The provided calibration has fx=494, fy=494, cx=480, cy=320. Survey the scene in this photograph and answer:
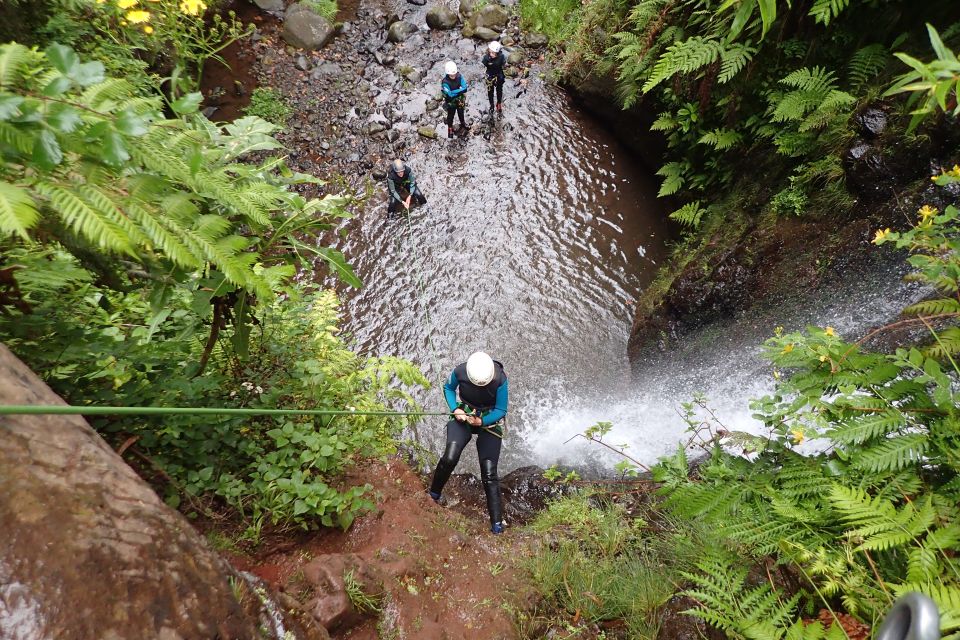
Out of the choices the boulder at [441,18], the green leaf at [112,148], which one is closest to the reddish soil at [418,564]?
the green leaf at [112,148]

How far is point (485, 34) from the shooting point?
11570 millimetres

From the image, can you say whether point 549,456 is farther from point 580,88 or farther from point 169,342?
point 580,88

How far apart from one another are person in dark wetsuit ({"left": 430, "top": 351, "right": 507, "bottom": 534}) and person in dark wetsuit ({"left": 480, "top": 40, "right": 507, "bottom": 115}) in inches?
270

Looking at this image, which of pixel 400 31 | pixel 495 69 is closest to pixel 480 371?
pixel 495 69

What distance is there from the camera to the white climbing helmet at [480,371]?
4.80 m

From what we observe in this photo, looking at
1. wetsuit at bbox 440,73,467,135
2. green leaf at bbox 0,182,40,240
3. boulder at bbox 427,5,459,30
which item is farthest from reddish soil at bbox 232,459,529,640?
boulder at bbox 427,5,459,30

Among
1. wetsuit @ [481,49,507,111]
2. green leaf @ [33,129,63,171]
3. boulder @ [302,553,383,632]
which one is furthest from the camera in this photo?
wetsuit @ [481,49,507,111]

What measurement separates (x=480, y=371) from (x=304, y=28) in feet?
32.4

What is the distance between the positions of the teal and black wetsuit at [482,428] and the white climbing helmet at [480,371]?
130mm

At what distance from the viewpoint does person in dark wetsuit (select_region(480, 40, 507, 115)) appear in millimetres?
9523

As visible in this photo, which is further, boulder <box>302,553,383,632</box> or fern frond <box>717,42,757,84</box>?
fern frond <box>717,42,757,84</box>

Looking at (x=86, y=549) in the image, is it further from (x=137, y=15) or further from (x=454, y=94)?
(x=454, y=94)

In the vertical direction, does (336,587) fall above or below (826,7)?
below

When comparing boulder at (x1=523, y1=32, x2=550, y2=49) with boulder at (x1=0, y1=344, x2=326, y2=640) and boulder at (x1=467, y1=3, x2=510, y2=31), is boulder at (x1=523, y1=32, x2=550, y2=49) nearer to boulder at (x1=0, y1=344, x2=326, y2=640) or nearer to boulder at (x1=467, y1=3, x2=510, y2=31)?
boulder at (x1=467, y1=3, x2=510, y2=31)
